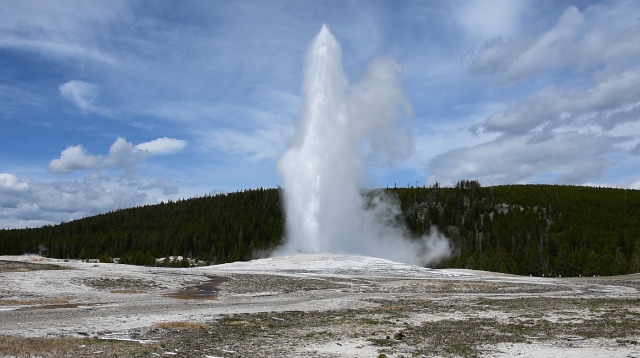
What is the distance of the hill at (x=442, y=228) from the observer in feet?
356

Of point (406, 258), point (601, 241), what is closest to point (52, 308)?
point (406, 258)

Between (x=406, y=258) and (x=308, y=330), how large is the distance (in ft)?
310

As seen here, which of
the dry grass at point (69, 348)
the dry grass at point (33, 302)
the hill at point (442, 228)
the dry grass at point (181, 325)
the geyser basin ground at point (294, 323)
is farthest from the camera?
the hill at point (442, 228)

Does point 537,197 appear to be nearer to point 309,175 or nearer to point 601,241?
point 601,241

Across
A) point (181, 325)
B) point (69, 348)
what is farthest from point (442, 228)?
point (69, 348)

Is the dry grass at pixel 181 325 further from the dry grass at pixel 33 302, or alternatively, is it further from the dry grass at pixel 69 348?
the dry grass at pixel 33 302

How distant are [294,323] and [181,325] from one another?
14.7ft

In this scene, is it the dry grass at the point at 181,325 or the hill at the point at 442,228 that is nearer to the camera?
the dry grass at the point at 181,325

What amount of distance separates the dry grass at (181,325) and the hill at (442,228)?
269 feet

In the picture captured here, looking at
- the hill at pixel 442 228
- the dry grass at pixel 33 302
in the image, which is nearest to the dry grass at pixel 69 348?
the dry grass at pixel 33 302

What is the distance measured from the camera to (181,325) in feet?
61.0

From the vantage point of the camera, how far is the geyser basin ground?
1452cm

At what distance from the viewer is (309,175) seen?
78.6 metres

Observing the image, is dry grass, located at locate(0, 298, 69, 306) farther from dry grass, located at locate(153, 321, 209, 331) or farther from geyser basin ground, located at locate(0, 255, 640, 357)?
dry grass, located at locate(153, 321, 209, 331)
